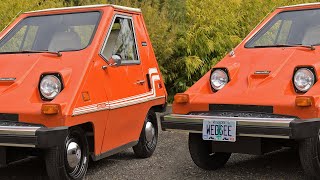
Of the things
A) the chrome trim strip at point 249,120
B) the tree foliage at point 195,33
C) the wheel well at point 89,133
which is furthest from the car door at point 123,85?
the tree foliage at point 195,33

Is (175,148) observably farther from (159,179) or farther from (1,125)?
(1,125)

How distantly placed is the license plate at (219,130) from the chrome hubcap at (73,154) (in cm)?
122

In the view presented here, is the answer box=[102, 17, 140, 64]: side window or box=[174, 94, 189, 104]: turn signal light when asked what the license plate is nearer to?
box=[174, 94, 189, 104]: turn signal light

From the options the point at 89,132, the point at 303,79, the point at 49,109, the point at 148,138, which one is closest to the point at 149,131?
the point at 148,138

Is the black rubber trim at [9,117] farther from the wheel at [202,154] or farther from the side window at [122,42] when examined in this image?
the wheel at [202,154]

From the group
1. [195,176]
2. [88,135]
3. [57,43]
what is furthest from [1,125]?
[195,176]

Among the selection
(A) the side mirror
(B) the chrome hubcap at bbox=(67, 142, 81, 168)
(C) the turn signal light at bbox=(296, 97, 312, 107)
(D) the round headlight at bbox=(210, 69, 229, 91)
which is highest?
(A) the side mirror

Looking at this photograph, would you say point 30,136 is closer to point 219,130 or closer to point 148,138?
point 219,130

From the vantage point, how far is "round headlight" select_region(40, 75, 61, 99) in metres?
4.99

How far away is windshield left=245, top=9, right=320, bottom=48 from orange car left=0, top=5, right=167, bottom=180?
1.42m

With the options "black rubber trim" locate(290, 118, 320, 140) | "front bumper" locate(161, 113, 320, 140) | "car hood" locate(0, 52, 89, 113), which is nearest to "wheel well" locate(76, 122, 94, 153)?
"car hood" locate(0, 52, 89, 113)

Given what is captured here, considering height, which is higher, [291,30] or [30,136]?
[291,30]

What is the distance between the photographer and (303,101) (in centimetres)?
475

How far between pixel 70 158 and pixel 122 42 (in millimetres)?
1786
